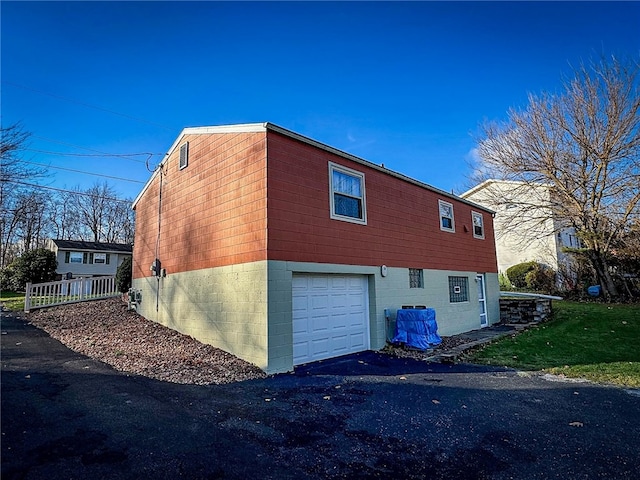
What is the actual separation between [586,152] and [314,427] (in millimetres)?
18842

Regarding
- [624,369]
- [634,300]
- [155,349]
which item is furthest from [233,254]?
[634,300]

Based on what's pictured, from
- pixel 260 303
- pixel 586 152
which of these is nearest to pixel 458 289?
pixel 260 303

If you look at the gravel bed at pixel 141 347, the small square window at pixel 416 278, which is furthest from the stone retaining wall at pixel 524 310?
the gravel bed at pixel 141 347

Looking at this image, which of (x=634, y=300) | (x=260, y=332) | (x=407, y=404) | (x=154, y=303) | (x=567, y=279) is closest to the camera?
(x=407, y=404)

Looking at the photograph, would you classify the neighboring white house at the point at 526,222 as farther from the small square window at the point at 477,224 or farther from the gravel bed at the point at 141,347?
the gravel bed at the point at 141,347

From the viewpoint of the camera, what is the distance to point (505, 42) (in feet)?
31.8

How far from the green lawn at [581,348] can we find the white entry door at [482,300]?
2016 mm

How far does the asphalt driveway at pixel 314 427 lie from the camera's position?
10.3ft

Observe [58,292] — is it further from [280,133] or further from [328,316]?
[280,133]

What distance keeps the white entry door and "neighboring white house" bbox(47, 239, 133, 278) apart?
2801cm

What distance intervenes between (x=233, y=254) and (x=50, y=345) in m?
4.96

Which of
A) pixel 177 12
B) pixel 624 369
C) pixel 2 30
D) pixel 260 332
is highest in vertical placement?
pixel 177 12

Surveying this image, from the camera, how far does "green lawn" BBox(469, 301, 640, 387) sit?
6980 mm

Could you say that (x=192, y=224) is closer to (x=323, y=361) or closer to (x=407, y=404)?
(x=323, y=361)
